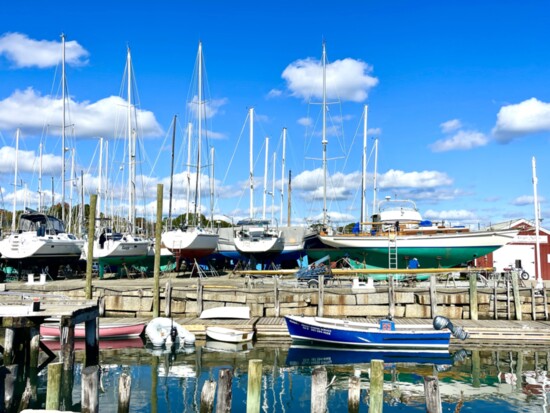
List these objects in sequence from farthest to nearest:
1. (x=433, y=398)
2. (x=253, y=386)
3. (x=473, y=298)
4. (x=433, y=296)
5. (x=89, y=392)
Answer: (x=473, y=298) < (x=433, y=296) < (x=253, y=386) < (x=89, y=392) < (x=433, y=398)

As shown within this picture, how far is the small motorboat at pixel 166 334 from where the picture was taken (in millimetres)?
23391

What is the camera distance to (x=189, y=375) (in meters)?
19.2

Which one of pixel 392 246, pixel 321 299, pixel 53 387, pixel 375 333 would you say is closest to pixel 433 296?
pixel 375 333

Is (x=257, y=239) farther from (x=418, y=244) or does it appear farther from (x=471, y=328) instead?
(x=471, y=328)

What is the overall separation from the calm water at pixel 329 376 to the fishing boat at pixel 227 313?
9.45 ft

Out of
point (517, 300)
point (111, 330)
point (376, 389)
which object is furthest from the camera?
point (517, 300)

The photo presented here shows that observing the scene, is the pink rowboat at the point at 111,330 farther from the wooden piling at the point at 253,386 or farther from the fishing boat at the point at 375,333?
the wooden piling at the point at 253,386

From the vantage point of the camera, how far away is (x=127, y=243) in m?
42.8

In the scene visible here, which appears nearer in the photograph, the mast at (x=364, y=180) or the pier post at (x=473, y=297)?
the pier post at (x=473, y=297)

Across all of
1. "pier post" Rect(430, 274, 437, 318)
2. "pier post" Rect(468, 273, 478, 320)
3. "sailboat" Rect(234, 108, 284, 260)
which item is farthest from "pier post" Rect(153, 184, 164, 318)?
"sailboat" Rect(234, 108, 284, 260)

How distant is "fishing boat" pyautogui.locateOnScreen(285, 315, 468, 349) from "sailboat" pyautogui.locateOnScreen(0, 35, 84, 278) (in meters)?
→ 24.7

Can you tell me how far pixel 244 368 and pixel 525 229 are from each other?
35.9m

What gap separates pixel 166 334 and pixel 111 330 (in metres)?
2.98

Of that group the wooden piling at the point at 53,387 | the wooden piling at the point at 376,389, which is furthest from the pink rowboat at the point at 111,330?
the wooden piling at the point at 376,389
